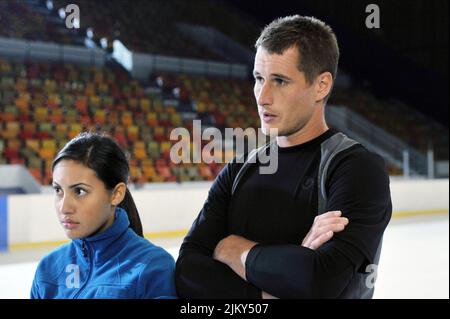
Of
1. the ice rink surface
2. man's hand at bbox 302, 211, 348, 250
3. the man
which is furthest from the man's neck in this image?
the ice rink surface

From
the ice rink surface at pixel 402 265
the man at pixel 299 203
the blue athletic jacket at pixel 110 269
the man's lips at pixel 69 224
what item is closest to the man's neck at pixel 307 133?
the man at pixel 299 203

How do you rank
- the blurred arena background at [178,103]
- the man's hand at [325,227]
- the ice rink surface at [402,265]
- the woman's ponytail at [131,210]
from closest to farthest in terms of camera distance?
the man's hand at [325,227] < the woman's ponytail at [131,210] < the ice rink surface at [402,265] < the blurred arena background at [178,103]

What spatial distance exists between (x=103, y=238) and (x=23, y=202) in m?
4.28

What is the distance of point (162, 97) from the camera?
9.68m

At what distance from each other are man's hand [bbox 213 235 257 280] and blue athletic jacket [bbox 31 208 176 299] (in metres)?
0.11

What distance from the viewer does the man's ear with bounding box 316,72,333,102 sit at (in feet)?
3.82

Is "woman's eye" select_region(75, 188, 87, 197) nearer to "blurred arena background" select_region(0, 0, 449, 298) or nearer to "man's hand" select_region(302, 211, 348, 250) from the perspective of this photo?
"man's hand" select_region(302, 211, 348, 250)

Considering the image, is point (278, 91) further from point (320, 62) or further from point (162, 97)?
point (162, 97)

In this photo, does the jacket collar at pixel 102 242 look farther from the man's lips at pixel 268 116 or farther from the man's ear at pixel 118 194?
the man's lips at pixel 268 116

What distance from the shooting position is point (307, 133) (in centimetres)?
118

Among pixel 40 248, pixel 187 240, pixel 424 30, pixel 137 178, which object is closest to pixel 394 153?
pixel 424 30

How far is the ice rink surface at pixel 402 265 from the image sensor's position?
374 cm

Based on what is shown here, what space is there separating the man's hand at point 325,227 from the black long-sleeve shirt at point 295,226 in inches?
0.6

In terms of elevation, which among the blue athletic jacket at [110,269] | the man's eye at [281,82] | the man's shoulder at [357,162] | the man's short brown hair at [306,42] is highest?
the man's short brown hair at [306,42]
